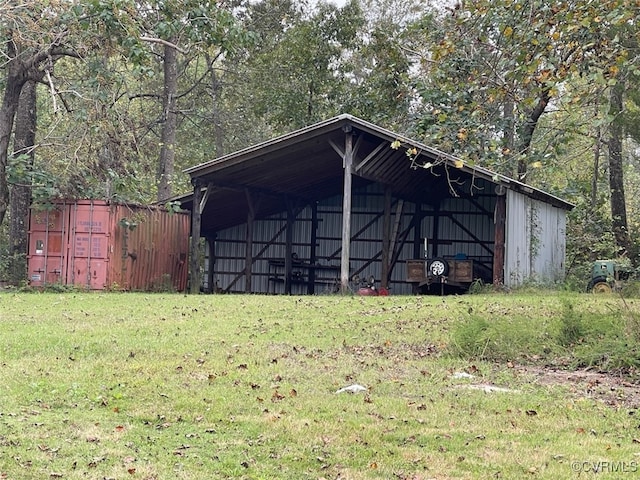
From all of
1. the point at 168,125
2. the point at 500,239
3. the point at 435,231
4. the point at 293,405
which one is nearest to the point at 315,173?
the point at 435,231

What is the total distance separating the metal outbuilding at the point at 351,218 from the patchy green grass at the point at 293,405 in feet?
27.9

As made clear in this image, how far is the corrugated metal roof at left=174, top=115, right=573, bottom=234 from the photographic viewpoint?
58.9 feet

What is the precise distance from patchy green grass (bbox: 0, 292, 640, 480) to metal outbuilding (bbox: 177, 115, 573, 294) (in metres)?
8.51

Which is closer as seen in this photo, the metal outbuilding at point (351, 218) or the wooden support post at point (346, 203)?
the wooden support post at point (346, 203)

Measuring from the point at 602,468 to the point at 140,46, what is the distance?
13245 millimetres

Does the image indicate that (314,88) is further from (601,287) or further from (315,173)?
(601,287)

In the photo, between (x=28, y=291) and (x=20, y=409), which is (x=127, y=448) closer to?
(x=20, y=409)

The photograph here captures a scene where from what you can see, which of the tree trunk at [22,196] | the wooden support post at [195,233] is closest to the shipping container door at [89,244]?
the tree trunk at [22,196]

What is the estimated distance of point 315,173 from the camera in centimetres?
2177

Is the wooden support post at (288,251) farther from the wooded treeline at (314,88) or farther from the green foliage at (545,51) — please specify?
the green foliage at (545,51)

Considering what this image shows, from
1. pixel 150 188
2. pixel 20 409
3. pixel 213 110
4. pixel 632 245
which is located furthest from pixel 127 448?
pixel 213 110

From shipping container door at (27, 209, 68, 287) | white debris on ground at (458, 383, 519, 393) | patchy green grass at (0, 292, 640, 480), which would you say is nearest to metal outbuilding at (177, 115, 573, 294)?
shipping container door at (27, 209, 68, 287)

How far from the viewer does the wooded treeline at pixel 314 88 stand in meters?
7.70

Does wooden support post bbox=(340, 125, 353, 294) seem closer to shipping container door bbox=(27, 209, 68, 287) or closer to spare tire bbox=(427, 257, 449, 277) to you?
spare tire bbox=(427, 257, 449, 277)
